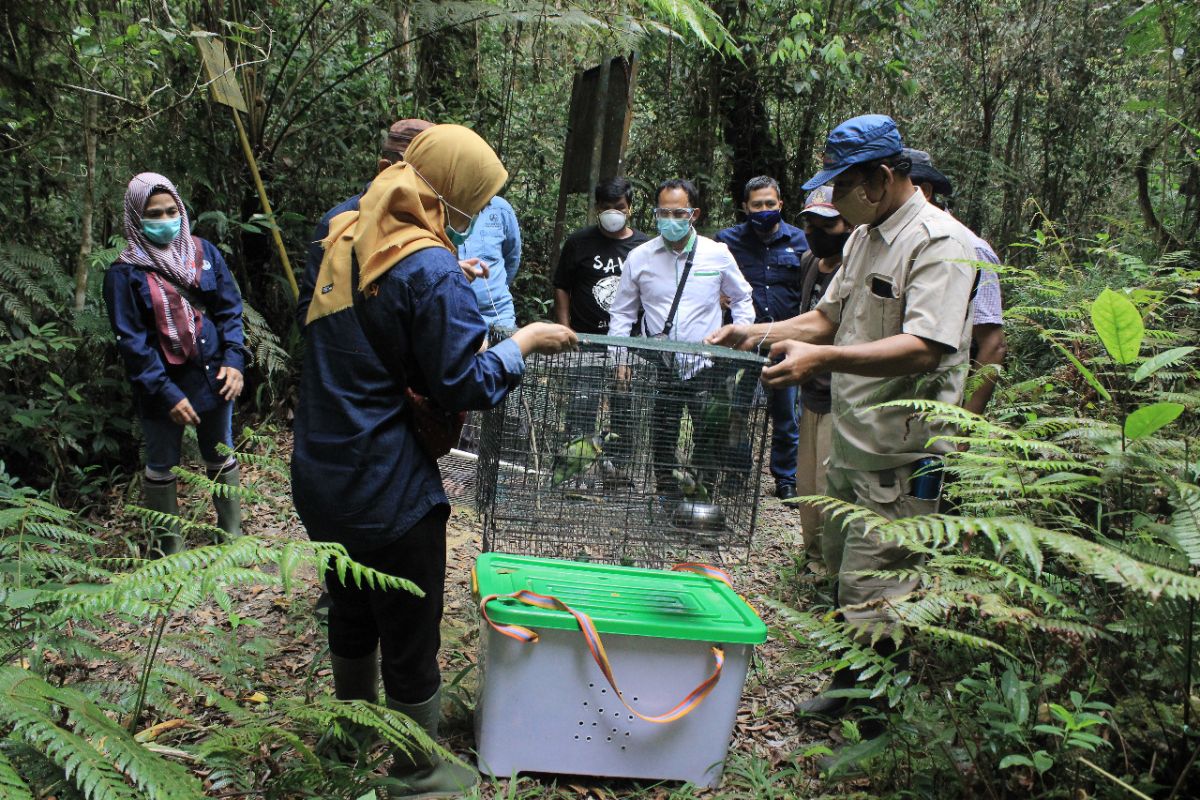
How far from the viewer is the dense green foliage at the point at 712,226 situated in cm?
204

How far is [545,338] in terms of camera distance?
2729mm

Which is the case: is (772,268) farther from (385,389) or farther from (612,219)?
(385,389)

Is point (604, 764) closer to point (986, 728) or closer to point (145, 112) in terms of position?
point (986, 728)

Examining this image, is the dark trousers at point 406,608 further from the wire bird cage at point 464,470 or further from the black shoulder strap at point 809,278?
the black shoulder strap at point 809,278

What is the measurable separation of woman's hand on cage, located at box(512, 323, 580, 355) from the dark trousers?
57 cm

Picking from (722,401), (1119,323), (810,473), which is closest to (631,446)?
(722,401)

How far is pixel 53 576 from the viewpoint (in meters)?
4.17

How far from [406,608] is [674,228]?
127 inches

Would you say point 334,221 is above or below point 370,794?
above

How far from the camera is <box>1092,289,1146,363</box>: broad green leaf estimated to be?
2043mm

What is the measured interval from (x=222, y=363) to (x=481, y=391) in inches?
118

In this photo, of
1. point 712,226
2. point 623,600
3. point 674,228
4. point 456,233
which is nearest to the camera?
point 456,233

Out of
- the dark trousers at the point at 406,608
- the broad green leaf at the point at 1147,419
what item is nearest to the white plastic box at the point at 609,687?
the dark trousers at the point at 406,608

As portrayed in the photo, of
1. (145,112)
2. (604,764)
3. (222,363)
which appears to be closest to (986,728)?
(604,764)
